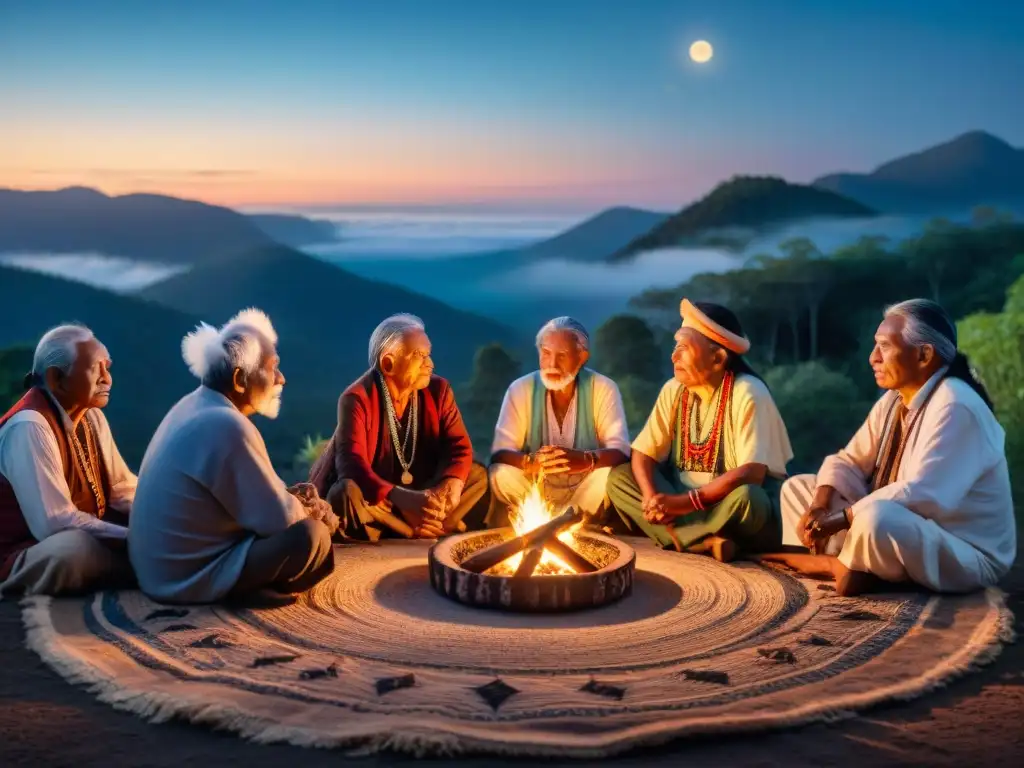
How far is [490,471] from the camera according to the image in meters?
6.91

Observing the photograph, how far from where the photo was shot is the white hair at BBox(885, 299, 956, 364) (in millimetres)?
5492

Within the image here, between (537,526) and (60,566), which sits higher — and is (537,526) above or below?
above

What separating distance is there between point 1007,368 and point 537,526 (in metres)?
6.03

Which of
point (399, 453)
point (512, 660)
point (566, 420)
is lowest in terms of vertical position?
point (512, 660)

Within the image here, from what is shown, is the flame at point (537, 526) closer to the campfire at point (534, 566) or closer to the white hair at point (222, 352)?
the campfire at point (534, 566)

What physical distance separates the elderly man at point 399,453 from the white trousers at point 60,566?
159 cm

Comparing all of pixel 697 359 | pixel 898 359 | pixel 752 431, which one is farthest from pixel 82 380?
pixel 898 359

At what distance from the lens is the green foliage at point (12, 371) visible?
36.5ft

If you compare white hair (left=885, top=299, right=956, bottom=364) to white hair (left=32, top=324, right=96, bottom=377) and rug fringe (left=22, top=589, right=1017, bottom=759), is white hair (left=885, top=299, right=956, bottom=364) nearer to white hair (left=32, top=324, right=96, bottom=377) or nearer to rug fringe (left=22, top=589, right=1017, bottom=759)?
rug fringe (left=22, top=589, right=1017, bottom=759)

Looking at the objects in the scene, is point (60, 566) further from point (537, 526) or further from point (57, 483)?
point (537, 526)

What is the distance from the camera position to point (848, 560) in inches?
211

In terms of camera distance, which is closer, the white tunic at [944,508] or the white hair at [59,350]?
the white tunic at [944,508]

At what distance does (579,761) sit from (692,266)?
996 centimetres

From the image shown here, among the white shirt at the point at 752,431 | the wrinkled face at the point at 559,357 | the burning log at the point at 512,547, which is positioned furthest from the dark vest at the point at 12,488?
the white shirt at the point at 752,431
